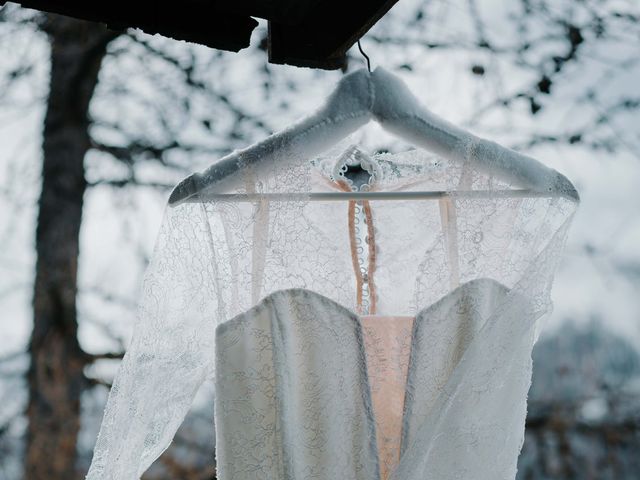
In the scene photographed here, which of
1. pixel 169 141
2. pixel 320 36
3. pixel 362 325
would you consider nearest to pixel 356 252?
pixel 362 325

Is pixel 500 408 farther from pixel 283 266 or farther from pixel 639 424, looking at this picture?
pixel 639 424

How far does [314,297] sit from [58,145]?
2.38 m

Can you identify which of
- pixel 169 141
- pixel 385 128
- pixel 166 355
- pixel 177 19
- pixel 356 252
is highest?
pixel 169 141

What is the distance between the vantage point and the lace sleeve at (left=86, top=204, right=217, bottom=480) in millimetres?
1128

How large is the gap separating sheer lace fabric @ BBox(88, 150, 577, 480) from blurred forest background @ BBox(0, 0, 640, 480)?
181cm

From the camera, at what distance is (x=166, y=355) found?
1.14 meters

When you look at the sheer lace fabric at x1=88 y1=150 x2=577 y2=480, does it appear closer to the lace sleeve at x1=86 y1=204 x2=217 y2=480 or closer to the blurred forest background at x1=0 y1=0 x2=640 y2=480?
the lace sleeve at x1=86 y1=204 x2=217 y2=480

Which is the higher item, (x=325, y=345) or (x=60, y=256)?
(x=60, y=256)

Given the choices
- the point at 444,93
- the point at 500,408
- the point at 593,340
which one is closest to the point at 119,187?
the point at 444,93

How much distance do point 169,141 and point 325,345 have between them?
226cm

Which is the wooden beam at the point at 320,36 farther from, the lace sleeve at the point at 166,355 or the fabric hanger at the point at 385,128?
the lace sleeve at the point at 166,355

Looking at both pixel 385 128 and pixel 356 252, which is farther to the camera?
pixel 356 252

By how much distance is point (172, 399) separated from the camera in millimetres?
1138

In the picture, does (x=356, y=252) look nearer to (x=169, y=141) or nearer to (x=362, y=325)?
(x=362, y=325)
